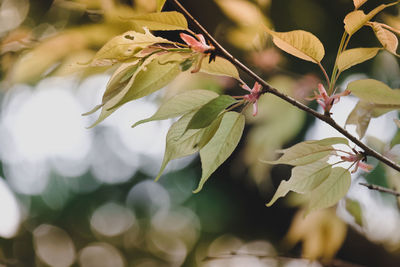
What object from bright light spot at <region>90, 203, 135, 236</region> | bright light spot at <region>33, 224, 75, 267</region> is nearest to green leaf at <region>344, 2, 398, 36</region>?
bright light spot at <region>90, 203, 135, 236</region>

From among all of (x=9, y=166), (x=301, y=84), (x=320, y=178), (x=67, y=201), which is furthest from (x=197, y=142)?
(x=9, y=166)

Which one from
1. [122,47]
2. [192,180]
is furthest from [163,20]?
[192,180]

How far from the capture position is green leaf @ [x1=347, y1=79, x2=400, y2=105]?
9.8 inches

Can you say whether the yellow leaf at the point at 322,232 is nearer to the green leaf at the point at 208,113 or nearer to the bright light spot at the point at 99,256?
the green leaf at the point at 208,113

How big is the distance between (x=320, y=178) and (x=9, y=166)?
9.70 ft

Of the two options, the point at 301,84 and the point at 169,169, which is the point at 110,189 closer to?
the point at 169,169

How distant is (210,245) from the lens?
2.10m

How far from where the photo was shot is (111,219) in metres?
2.82

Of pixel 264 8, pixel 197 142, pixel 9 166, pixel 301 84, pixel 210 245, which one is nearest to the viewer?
pixel 197 142

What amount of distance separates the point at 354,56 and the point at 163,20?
138 millimetres

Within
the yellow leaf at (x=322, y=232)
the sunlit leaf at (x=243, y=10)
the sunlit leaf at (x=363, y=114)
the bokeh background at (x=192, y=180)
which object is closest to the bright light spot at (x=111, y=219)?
the bokeh background at (x=192, y=180)

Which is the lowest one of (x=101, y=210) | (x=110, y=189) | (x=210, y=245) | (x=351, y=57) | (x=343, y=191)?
(x=101, y=210)

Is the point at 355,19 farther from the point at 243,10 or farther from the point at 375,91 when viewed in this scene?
the point at 243,10

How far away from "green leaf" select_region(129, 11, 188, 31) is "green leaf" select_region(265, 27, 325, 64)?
0.06m
